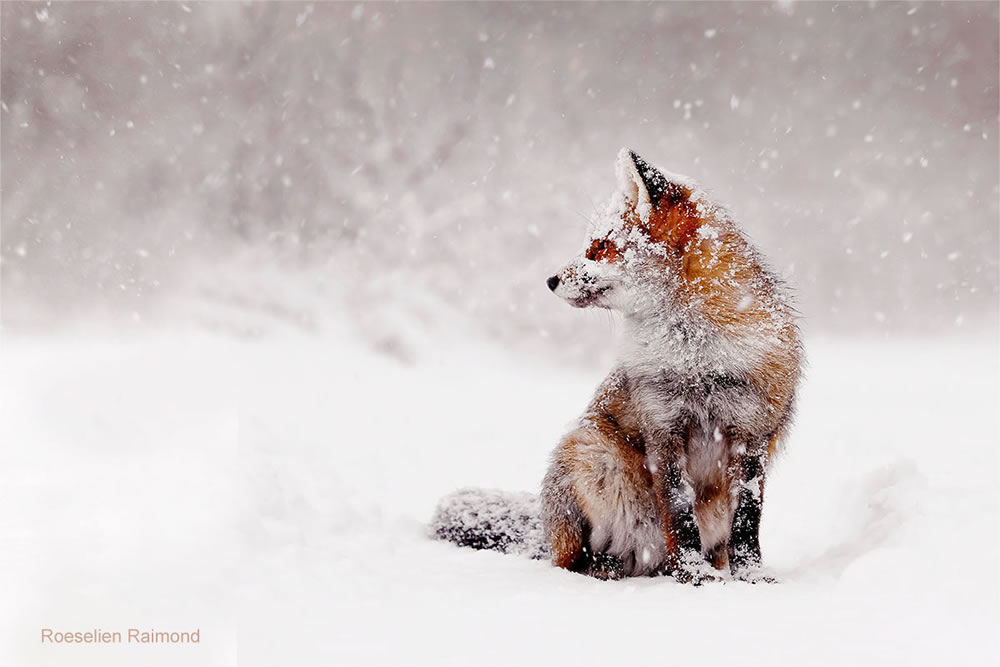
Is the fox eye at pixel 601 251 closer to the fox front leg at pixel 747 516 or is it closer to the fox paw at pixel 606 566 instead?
the fox front leg at pixel 747 516

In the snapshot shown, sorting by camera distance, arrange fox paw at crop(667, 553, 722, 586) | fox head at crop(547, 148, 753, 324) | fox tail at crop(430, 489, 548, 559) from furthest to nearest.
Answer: fox tail at crop(430, 489, 548, 559), fox head at crop(547, 148, 753, 324), fox paw at crop(667, 553, 722, 586)

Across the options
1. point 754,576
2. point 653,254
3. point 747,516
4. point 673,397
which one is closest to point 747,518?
point 747,516

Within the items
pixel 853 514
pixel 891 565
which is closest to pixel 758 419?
pixel 891 565

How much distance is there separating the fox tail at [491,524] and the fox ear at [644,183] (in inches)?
77.1

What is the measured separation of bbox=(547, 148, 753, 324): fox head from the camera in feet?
14.1

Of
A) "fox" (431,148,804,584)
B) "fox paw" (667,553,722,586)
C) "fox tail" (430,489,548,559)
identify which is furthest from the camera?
"fox tail" (430,489,548,559)

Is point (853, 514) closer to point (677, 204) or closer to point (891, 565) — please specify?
point (891, 565)

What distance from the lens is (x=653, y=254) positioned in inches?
170

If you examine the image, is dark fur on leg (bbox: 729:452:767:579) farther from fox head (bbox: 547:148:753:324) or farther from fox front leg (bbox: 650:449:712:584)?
fox head (bbox: 547:148:753:324)

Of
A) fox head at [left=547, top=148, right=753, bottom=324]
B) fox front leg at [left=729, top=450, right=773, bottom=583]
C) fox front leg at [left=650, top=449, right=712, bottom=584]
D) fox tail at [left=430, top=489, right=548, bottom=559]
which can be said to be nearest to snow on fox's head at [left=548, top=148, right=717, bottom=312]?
fox head at [left=547, top=148, right=753, bottom=324]

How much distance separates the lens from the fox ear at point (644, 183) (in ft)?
14.3

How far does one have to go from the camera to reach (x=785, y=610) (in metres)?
3.27

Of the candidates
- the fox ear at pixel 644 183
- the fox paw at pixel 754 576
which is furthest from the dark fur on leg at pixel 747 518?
the fox ear at pixel 644 183

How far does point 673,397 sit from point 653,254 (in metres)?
0.76
